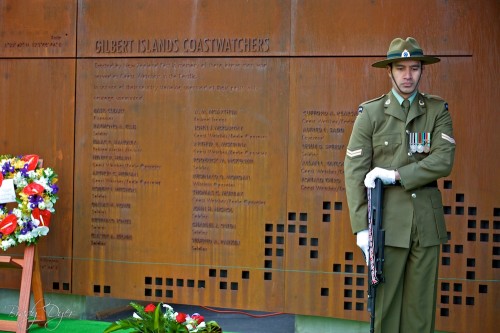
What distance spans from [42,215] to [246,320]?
238 cm

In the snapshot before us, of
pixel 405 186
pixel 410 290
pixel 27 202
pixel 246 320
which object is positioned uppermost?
pixel 405 186

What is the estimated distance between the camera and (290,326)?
7098 mm

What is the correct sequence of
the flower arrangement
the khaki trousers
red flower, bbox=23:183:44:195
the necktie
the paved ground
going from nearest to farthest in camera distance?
the flower arrangement
the khaki trousers
the necktie
red flower, bbox=23:183:44:195
the paved ground

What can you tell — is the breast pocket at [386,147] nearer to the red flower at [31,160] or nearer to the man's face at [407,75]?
the man's face at [407,75]

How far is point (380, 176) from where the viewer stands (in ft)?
13.8

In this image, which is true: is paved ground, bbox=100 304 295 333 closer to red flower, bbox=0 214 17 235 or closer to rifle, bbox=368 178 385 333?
red flower, bbox=0 214 17 235

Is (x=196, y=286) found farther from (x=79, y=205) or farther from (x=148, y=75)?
(x=148, y=75)

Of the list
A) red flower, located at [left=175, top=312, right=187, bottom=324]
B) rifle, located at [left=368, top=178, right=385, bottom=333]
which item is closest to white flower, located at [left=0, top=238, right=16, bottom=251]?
red flower, located at [left=175, top=312, right=187, bottom=324]

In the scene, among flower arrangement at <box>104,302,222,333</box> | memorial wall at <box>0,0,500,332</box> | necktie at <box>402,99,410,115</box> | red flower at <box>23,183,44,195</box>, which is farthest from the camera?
red flower at <box>23,183,44,195</box>

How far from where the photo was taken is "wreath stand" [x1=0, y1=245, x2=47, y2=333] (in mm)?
5539

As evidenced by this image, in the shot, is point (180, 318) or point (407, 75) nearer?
point (180, 318)

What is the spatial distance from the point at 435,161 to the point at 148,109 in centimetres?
268

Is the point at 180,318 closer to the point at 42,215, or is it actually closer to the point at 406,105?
the point at 406,105

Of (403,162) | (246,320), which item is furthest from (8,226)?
(403,162)
